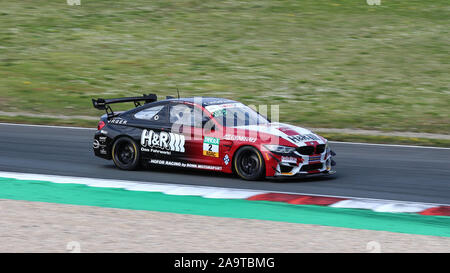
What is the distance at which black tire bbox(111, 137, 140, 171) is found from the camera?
12156 millimetres

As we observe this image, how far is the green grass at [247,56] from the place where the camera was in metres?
20.4

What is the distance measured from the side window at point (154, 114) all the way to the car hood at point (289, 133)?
1.39 m

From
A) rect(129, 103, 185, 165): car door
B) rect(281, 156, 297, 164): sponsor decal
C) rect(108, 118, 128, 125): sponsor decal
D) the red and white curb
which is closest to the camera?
the red and white curb

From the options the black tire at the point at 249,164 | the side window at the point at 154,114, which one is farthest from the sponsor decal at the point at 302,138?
the side window at the point at 154,114

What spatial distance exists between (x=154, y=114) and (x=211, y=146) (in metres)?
1.32

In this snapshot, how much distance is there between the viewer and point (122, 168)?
1232 cm

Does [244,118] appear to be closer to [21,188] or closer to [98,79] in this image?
[21,188]

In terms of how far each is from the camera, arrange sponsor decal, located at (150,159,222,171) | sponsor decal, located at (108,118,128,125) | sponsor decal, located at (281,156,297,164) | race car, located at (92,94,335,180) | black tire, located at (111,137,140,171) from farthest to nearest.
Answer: sponsor decal, located at (108,118,128,125) → black tire, located at (111,137,140,171) → sponsor decal, located at (150,159,222,171) → race car, located at (92,94,335,180) → sponsor decal, located at (281,156,297,164)

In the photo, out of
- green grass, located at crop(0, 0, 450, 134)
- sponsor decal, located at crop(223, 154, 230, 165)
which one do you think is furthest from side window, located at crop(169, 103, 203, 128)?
green grass, located at crop(0, 0, 450, 134)

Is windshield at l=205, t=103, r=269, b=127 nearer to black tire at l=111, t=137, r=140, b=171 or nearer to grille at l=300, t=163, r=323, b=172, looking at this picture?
grille at l=300, t=163, r=323, b=172

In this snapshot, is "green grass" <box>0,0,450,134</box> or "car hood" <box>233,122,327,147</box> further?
"green grass" <box>0,0,450,134</box>
